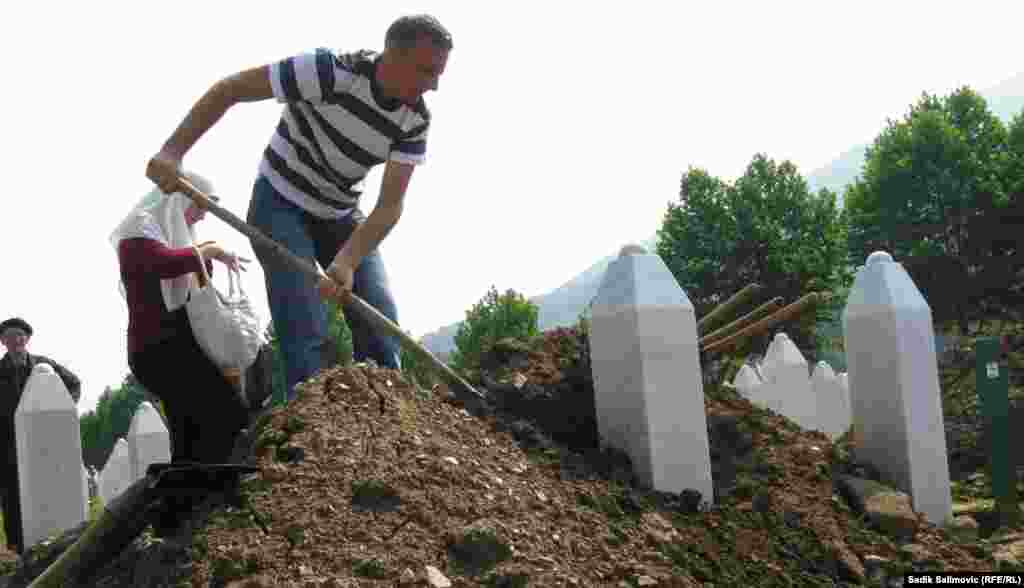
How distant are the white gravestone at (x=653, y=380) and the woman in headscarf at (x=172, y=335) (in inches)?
60.1

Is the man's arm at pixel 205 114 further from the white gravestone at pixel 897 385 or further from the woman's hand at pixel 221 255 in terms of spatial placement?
the white gravestone at pixel 897 385

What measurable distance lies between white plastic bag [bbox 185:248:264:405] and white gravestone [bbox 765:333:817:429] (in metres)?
6.71

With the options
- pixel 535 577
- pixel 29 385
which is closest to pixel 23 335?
pixel 29 385

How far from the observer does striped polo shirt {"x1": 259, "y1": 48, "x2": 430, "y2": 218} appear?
3775 millimetres

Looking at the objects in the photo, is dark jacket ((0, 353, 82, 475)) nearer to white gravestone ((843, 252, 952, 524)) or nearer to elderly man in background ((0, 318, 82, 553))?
elderly man in background ((0, 318, 82, 553))

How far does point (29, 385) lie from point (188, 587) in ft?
12.5

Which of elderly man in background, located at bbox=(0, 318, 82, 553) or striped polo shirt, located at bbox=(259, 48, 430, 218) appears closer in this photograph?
A: striped polo shirt, located at bbox=(259, 48, 430, 218)

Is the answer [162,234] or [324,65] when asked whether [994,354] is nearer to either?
[324,65]

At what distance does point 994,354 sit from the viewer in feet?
20.2

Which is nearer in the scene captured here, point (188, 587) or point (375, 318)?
point (188, 587)

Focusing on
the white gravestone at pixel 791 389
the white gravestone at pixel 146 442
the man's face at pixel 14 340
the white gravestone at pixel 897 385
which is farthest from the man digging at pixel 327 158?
the white gravestone at pixel 791 389

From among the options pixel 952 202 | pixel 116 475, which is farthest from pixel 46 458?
pixel 952 202

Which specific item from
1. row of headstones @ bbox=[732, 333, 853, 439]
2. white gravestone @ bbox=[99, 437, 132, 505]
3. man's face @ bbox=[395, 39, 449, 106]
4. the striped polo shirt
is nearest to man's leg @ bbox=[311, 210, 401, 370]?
the striped polo shirt

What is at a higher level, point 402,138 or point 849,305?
point 402,138
